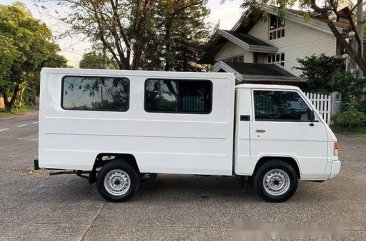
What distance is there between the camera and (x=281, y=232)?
475 cm

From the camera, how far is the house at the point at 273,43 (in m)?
21.0

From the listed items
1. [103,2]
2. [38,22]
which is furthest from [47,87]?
[38,22]

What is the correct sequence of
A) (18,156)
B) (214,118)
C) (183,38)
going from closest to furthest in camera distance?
(214,118)
(18,156)
(183,38)

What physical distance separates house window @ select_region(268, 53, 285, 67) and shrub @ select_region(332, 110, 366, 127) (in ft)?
32.4

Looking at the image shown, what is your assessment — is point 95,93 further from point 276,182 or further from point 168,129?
point 276,182

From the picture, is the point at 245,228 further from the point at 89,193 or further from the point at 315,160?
the point at 89,193

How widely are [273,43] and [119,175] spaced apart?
2193cm

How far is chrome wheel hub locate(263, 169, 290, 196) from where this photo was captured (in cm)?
599

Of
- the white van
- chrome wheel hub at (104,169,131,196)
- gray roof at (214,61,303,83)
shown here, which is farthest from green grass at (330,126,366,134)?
chrome wheel hub at (104,169,131,196)

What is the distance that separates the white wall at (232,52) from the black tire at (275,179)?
830 inches

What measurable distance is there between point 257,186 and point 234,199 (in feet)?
1.62

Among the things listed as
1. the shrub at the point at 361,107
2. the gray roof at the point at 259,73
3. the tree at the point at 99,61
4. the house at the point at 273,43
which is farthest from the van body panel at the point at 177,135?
the tree at the point at 99,61

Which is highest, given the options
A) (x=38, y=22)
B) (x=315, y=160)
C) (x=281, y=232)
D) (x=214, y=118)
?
(x=38, y=22)

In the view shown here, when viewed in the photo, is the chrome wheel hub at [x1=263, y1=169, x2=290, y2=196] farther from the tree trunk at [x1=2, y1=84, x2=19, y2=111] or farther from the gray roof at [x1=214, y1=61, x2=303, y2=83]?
the tree trunk at [x1=2, y1=84, x2=19, y2=111]
